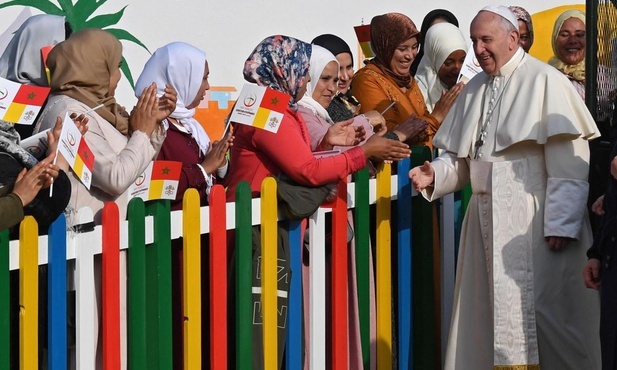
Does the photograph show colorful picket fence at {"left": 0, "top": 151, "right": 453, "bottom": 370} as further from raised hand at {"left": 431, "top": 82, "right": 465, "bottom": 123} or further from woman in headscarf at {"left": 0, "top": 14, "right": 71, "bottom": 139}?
woman in headscarf at {"left": 0, "top": 14, "right": 71, "bottom": 139}

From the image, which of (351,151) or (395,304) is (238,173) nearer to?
(351,151)

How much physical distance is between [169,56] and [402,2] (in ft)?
16.8

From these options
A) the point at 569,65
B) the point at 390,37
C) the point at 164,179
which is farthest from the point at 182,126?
the point at 569,65

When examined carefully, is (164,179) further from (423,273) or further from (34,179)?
(423,273)

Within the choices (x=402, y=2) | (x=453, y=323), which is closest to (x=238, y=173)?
(x=453, y=323)

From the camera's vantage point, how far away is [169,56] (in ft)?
16.6

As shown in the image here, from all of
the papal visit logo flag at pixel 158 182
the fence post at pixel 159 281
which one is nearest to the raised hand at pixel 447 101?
the papal visit logo flag at pixel 158 182

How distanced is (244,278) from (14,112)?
1.19 metres

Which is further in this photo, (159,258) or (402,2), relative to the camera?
(402,2)

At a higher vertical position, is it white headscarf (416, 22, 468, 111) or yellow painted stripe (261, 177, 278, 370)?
white headscarf (416, 22, 468, 111)

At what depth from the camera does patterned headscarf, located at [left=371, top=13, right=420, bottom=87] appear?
6480mm

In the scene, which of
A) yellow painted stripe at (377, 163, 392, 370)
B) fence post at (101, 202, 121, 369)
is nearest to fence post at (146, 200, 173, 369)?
fence post at (101, 202, 121, 369)

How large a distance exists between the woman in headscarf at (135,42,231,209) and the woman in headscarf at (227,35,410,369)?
0.10 metres

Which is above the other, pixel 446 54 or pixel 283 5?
pixel 283 5
